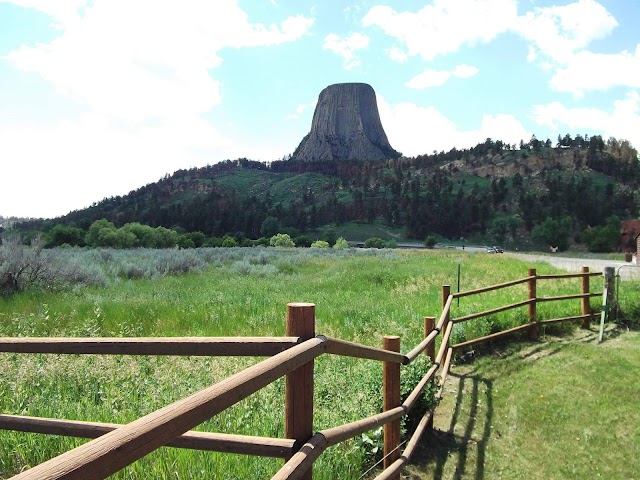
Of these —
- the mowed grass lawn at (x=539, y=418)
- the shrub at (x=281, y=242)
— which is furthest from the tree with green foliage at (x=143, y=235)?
the mowed grass lawn at (x=539, y=418)

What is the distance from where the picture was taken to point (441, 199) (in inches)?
4833

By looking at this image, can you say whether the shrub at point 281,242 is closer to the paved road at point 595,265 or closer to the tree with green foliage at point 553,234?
the paved road at point 595,265

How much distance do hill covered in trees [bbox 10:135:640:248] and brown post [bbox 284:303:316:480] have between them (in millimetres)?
90354

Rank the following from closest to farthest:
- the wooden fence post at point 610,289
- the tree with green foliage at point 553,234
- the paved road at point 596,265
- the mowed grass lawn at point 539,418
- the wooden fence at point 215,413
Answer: the wooden fence at point 215,413 → the mowed grass lawn at point 539,418 → the wooden fence post at point 610,289 → the paved road at point 596,265 → the tree with green foliage at point 553,234

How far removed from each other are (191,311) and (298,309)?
897 centimetres

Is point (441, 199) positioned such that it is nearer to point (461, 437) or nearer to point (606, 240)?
point (606, 240)

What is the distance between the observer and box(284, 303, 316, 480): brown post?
2.39 meters

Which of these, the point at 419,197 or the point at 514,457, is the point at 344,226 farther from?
the point at 514,457

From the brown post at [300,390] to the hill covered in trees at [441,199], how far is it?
9035 cm

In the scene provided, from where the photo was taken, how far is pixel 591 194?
11162cm

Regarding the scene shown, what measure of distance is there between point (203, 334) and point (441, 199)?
120m

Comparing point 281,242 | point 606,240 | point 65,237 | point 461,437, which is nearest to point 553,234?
point 606,240

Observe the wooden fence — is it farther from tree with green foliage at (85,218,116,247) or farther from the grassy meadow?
tree with green foliage at (85,218,116,247)

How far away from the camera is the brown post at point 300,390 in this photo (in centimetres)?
239
